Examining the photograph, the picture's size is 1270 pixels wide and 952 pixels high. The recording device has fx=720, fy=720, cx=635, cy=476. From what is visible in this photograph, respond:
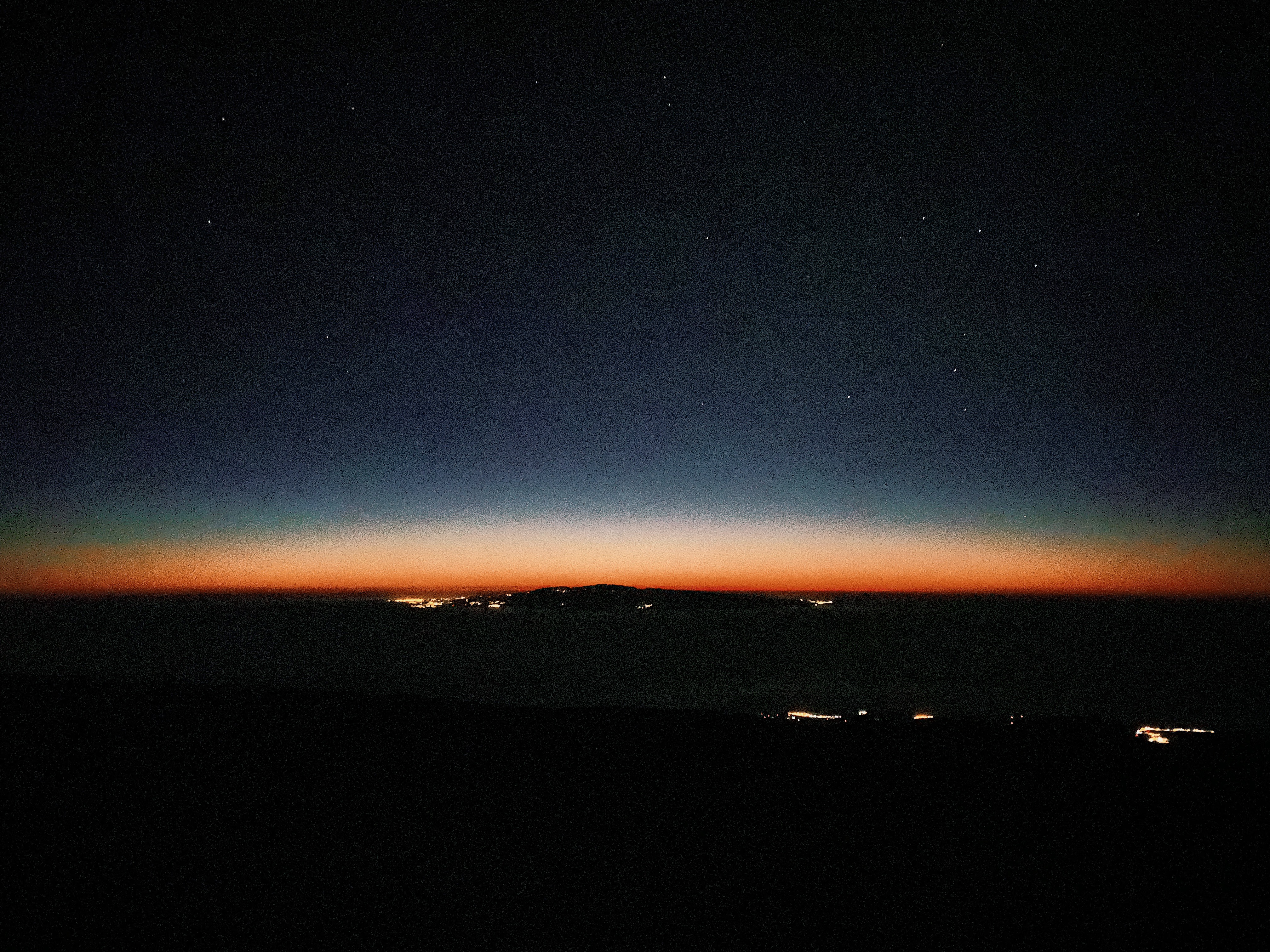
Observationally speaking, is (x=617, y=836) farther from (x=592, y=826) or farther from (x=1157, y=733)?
(x=1157, y=733)

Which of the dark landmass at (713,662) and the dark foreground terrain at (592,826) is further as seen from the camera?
the dark landmass at (713,662)

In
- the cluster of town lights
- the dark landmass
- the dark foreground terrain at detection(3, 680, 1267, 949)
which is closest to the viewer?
the dark foreground terrain at detection(3, 680, 1267, 949)

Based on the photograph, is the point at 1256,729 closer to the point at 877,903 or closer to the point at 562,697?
the point at 562,697

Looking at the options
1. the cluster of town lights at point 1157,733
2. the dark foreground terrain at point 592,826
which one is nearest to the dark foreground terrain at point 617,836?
the dark foreground terrain at point 592,826

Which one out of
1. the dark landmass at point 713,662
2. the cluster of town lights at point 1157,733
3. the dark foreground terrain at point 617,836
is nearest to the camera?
the dark foreground terrain at point 617,836

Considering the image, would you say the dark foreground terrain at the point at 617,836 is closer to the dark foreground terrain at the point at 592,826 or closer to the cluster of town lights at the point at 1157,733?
the dark foreground terrain at the point at 592,826

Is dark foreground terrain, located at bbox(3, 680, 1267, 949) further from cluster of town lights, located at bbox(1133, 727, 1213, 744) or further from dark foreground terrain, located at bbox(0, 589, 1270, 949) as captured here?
cluster of town lights, located at bbox(1133, 727, 1213, 744)

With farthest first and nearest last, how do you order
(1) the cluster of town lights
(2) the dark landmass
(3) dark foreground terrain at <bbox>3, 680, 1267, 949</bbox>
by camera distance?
(2) the dark landmass → (1) the cluster of town lights → (3) dark foreground terrain at <bbox>3, 680, 1267, 949</bbox>

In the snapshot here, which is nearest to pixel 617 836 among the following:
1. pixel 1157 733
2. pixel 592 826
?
pixel 592 826

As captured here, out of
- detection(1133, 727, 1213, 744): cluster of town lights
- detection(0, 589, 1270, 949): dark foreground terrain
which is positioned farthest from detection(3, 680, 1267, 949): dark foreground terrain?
detection(1133, 727, 1213, 744): cluster of town lights

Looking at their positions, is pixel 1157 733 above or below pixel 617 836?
below
